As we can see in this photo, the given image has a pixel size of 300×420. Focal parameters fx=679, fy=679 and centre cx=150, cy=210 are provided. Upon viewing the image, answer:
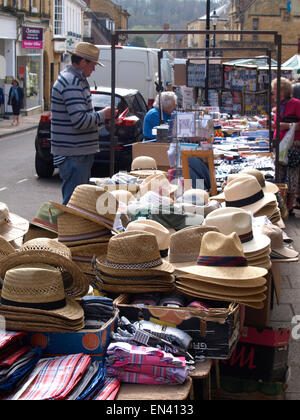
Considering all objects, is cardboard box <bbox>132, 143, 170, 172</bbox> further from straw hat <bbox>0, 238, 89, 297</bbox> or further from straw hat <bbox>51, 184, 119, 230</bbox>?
straw hat <bbox>0, 238, 89, 297</bbox>

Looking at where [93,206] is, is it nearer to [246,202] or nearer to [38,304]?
[38,304]

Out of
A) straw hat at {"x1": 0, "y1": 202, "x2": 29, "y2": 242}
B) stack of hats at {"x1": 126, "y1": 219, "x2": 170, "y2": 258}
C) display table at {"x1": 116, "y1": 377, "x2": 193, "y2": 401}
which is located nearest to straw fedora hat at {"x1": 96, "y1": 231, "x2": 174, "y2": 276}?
stack of hats at {"x1": 126, "y1": 219, "x2": 170, "y2": 258}

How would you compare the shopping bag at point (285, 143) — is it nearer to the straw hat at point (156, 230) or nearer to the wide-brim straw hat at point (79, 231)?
the straw hat at point (156, 230)

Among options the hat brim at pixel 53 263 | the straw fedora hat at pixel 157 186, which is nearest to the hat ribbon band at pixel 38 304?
the hat brim at pixel 53 263

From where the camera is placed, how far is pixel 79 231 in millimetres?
4105

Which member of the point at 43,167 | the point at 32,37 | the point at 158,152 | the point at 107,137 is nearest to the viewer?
the point at 158,152

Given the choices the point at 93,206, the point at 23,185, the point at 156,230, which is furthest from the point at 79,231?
the point at 23,185

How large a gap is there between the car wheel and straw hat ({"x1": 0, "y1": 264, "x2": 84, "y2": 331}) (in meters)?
9.60

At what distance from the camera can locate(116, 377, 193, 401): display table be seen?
2.88 meters

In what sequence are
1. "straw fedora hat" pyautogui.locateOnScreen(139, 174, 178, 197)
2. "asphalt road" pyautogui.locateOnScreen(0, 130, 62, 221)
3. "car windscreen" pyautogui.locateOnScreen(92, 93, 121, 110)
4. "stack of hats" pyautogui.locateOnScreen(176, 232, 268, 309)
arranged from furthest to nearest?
1. "car windscreen" pyautogui.locateOnScreen(92, 93, 121, 110)
2. "asphalt road" pyautogui.locateOnScreen(0, 130, 62, 221)
3. "straw fedora hat" pyautogui.locateOnScreen(139, 174, 178, 197)
4. "stack of hats" pyautogui.locateOnScreen(176, 232, 268, 309)

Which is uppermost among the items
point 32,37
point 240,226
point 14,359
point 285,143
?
point 32,37

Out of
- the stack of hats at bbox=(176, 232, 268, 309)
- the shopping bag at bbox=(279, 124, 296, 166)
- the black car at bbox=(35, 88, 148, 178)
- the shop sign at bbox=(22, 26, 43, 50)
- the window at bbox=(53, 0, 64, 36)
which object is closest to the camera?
the stack of hats at bbox=(176, 232, 268, 309)

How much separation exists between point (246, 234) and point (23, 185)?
8.37 metres

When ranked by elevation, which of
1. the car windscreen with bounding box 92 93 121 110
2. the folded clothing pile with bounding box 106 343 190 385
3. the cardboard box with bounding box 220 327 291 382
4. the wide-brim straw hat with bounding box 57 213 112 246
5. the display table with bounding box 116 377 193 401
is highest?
the car windscreen with bounding box 92 93 121 110
